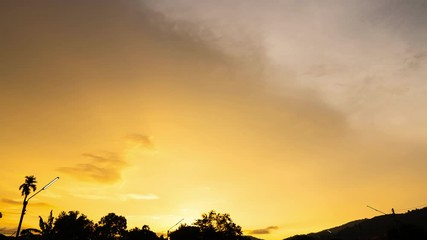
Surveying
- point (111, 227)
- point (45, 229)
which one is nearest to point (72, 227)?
point (111, 227)

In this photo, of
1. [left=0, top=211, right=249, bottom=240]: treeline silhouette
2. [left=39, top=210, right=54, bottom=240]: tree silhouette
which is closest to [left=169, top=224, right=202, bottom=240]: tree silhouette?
[left=0, top=211, right=249, bottom=240]: treeline silhouette

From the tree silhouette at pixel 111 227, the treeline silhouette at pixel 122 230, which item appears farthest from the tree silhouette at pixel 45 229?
the tree silhouette at pixel 111 227

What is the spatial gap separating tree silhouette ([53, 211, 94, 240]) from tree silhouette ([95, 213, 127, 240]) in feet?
21.8

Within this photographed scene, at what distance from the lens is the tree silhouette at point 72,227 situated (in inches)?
4531

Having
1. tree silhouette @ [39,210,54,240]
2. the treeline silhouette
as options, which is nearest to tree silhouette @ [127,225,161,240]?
the treeline silhouette

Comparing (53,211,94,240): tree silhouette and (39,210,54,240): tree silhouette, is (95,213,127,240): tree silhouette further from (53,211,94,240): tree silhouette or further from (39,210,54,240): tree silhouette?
(39,210,54,240): tree silhouette

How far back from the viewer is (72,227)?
121m

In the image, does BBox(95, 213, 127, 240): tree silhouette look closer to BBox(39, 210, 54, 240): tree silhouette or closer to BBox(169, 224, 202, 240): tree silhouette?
BBox(169, 224, 202, 240): tree silhouette

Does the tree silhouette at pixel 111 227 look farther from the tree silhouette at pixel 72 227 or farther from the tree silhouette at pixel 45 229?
the tree silhouette at pixel 45 229

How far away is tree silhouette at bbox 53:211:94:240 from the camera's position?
115 m

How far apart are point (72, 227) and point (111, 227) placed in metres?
25.6

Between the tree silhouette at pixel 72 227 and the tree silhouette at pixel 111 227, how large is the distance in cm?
663

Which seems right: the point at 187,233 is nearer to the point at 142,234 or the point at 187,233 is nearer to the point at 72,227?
the point at 142,234

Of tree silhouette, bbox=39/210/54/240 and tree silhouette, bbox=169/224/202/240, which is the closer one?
tree silhouette, bbox=39/210/54/240
